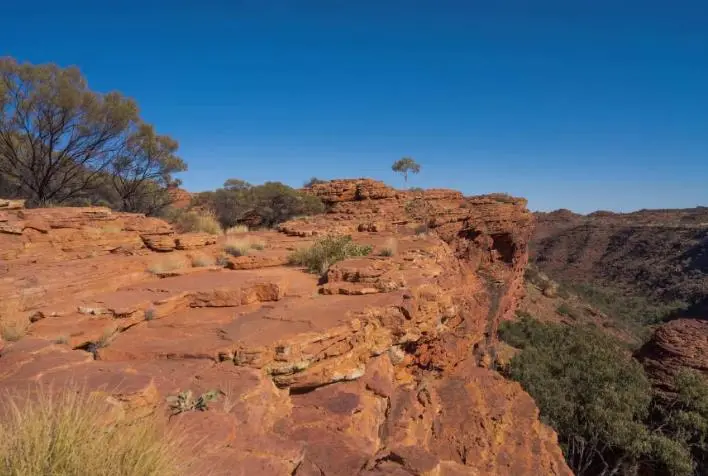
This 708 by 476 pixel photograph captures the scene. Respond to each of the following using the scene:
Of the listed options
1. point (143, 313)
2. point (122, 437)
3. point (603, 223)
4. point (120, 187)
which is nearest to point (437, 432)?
point (143, 313)

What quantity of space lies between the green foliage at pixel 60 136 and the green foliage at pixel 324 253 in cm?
879

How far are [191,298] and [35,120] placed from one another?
11.7 m

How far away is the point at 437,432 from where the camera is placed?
21.5 feet

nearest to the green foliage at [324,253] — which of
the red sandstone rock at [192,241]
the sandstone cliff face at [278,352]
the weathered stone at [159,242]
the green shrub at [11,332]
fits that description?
the sandstone cliff face at [278,352]

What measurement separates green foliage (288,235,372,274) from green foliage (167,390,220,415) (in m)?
4.39

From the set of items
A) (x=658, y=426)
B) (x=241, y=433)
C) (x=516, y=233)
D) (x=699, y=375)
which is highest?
(x=516, y=233)

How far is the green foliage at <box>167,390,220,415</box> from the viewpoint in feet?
11.0

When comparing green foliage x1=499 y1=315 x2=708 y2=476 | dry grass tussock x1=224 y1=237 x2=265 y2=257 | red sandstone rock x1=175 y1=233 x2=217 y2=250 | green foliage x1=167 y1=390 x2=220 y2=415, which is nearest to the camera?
green foliage x1=167 y1=390 x2=220 y2=415

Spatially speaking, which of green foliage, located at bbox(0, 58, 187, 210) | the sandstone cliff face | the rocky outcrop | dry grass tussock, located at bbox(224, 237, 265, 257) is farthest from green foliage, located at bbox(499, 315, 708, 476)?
green foliage, located at bbox(0, 58, 187, 210)

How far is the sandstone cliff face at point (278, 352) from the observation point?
3.35 m

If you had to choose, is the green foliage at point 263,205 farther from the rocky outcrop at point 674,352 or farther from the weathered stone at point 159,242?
the rocky outcrop at point 674,352

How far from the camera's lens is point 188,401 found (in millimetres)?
3402

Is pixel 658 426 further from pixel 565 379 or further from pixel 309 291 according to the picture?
pixel 309 291

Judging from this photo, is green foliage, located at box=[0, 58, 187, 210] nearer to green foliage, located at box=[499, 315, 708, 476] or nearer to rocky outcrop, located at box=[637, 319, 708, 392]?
green foliage, located at box=[499, 315, 708, 476]
